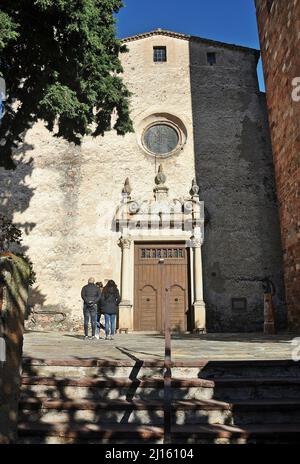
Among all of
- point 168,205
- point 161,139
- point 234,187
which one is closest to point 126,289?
point 168,205

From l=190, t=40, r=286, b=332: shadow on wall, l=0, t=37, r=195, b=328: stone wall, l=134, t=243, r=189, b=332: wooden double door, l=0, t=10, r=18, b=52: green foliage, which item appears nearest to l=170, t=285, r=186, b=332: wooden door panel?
l=134, t=243, r=189, b=332: wooden double door

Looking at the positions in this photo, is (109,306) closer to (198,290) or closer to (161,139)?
(198,290)

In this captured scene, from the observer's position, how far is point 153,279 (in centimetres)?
1144

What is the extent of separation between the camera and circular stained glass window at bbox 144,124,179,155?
13.0 meters

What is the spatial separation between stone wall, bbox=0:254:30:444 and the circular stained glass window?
1023cm

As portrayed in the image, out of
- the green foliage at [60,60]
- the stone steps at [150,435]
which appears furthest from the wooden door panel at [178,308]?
the stone steps at [150,435]

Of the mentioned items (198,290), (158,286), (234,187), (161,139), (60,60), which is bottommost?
(198,290)

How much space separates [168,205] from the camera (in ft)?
39.3

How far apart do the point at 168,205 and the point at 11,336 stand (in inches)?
363

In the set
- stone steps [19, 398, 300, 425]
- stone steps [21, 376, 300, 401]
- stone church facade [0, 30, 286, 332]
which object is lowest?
stone steps [19, 398, 300, 425]

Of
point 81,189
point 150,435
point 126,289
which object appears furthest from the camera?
point 81,189

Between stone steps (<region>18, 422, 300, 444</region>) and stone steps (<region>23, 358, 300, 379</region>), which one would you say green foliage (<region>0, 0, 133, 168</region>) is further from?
stone steps (<region>18, 422, 300, 444</region>)

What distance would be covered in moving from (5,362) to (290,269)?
8216 millimetres

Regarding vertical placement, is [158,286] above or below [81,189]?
below
